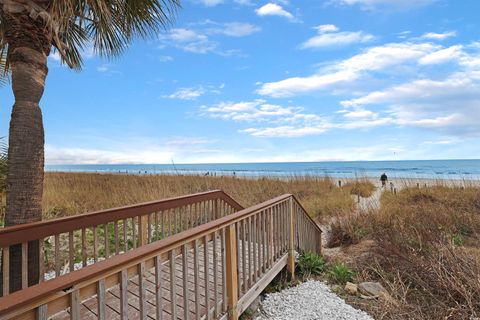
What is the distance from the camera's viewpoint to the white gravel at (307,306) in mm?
4188

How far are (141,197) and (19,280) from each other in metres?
7.25

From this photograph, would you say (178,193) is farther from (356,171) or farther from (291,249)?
(356,171)

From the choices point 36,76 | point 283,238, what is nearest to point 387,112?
point 283,238

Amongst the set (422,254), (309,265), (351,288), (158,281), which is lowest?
(351,288)

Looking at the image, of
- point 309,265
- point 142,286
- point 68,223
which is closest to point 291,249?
point 309,265

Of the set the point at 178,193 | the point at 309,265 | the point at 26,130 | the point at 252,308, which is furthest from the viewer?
the point at 178,193

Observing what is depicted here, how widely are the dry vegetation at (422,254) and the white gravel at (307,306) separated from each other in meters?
0.37

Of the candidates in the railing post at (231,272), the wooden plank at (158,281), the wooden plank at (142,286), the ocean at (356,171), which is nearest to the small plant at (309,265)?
the railing post at (231,272)

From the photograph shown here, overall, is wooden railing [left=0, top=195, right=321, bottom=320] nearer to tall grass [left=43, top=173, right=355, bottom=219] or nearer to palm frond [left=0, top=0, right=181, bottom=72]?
palm frond [left=0, top=0, right=181, bottom=72]

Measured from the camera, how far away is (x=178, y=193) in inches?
465

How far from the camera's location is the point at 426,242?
248 inches

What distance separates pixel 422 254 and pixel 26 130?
259 inches

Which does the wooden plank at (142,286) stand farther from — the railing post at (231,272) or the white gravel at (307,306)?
the white gravel at (307,306)

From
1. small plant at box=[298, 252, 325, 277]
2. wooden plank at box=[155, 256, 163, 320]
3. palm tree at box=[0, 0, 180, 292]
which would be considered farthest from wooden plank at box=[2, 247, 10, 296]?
small plant at box=[298, 252, 325, 277]
